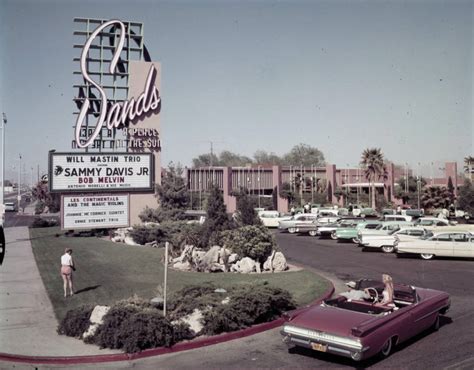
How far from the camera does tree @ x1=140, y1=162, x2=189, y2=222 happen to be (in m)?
32.7

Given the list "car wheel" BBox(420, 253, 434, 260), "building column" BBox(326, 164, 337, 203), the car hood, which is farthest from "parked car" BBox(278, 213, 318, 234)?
"building column" BBox(326, 164, 337, 203)

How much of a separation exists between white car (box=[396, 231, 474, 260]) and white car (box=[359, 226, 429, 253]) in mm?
1064

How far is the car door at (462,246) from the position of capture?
70.8ft

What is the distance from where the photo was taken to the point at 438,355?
363 inches

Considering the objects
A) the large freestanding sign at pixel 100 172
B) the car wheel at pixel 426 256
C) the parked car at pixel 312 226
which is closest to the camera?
the large freestanding sign at pixel 100 172

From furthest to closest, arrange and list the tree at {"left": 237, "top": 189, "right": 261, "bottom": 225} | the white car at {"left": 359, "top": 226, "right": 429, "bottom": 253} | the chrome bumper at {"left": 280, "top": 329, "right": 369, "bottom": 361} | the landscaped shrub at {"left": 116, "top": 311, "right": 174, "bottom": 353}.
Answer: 1. the white car at {"left": 359, "top": 226, "right": 429, "bottom": 253}
2. the tree at {"left": 237, "top": 189, "right": 261, "bottom": 225}
3. the landscaped shrub at {"left": 116, "top": 311, "right": 174, "bottom": 353}
4. the chrome bumper at {"left": 280, "top": 329, "right": 369, "bottom": 361}

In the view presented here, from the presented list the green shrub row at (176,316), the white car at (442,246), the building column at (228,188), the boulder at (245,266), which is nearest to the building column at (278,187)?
the building column at (228,188)

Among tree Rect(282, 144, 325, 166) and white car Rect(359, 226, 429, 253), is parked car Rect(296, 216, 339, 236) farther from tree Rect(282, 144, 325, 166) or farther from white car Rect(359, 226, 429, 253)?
tree Rect(282, 144, 325, 166)

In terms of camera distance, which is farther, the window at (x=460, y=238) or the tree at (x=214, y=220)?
the window at (x=460, y=238)

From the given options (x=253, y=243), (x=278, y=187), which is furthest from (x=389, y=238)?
(x=278, y=187)

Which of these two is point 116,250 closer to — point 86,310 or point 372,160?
point 86,310

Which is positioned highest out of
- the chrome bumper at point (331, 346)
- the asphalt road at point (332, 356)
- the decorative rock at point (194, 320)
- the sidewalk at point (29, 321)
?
the chrome bumper at point (331, 346)

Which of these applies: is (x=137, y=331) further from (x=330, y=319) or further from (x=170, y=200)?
(x=170, y=200)

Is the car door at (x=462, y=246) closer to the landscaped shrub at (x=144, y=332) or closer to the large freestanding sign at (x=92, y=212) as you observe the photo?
the large freestanding sign at (x=92, y=212)
